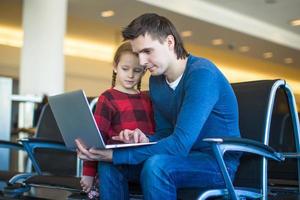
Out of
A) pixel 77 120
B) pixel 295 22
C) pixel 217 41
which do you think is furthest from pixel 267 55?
pixel 77 120

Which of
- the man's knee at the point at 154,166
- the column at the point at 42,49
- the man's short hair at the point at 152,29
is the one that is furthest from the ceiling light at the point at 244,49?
the man's knee at the point at 154,166

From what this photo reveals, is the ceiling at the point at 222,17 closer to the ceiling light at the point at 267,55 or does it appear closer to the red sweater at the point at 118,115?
the ceiling light at the point at 267,55

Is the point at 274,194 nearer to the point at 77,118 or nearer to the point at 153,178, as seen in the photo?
the point at 153,178

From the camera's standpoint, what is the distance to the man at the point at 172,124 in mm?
1680

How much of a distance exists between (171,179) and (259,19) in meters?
8.33

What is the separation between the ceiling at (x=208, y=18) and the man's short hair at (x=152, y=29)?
5.57 meters

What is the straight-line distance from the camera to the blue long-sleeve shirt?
171cm

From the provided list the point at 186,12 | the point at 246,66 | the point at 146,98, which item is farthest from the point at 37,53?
the point at 246,66

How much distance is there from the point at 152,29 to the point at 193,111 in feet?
1.23

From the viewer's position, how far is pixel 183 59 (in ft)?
6.38

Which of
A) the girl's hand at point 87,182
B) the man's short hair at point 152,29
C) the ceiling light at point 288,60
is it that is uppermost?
the ceiling light at point 288,60

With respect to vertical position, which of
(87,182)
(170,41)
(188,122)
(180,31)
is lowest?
(87,182)

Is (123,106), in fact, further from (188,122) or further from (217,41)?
(217,41)

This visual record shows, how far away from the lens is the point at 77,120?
1.88 m
